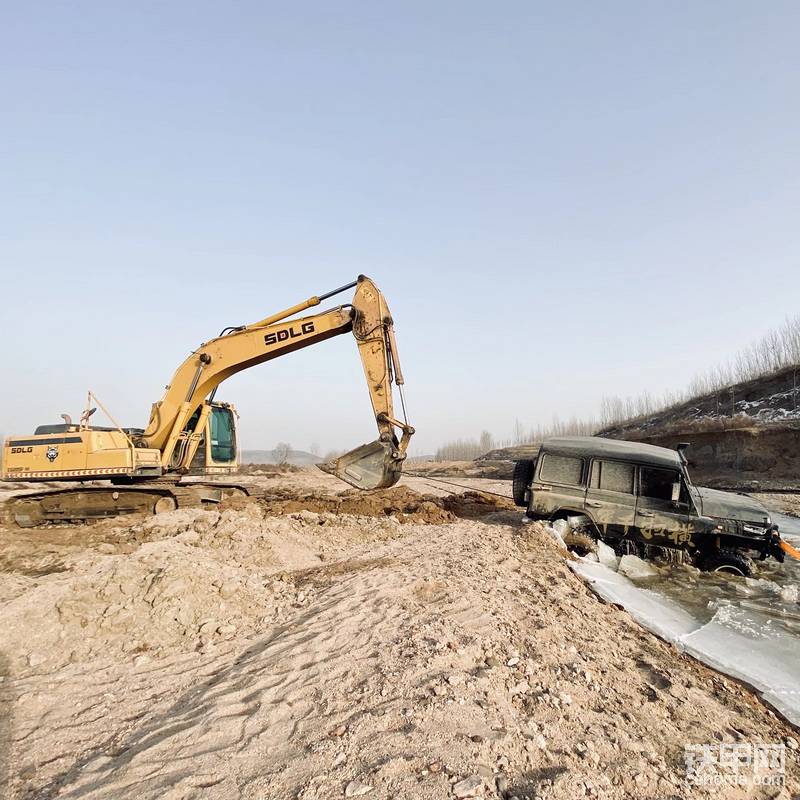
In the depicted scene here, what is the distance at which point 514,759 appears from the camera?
246 cm

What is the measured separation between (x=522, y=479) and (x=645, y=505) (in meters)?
2.11

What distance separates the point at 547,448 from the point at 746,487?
13.8m

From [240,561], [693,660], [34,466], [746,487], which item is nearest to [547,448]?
[693,660]

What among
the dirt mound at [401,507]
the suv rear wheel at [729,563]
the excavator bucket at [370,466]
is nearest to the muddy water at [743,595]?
the suv rear wheel at [729,563]

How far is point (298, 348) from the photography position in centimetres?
1074

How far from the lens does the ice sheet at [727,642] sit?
3.74 m

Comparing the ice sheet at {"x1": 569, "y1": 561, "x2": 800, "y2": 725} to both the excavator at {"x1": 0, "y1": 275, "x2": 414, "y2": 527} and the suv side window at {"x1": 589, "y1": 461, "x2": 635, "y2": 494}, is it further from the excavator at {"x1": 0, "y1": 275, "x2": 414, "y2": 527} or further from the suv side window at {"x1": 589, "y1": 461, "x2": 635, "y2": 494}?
the excavator at {"x1": 0, "y1": 275, "x2": 414, "y2": 527}

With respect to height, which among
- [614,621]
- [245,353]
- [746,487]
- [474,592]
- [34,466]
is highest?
[245,353]

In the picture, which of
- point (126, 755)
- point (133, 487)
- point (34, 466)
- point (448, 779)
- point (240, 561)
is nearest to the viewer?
point (448, 779)

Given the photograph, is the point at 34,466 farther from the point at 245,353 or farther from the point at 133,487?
the point at 245,353

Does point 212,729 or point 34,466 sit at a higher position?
point 34,466

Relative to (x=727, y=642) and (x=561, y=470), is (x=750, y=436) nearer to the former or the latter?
(x=561, y=470)

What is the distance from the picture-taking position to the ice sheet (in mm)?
3738

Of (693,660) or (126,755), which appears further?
(693,660)
